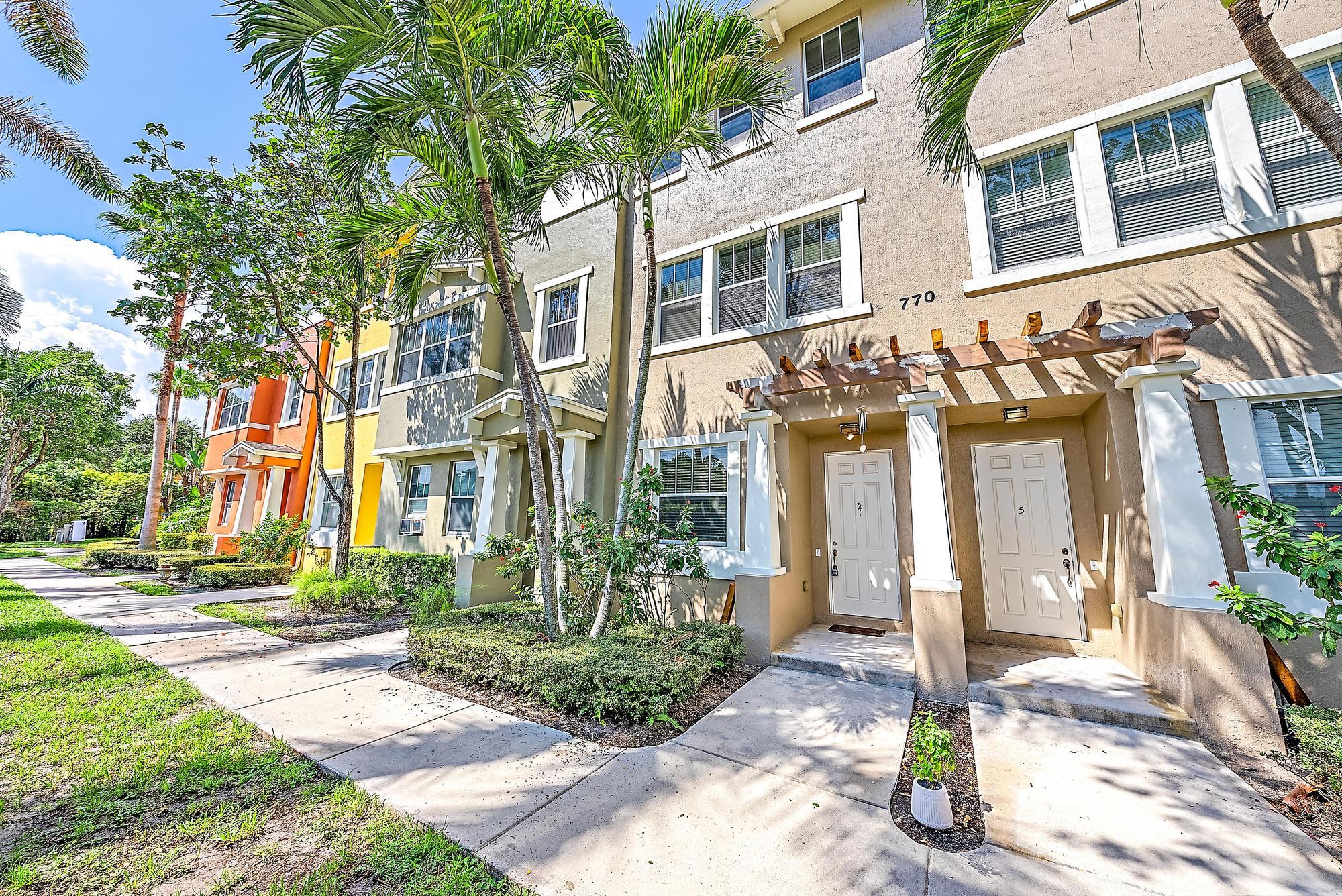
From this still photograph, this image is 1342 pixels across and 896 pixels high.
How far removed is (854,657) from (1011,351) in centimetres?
412

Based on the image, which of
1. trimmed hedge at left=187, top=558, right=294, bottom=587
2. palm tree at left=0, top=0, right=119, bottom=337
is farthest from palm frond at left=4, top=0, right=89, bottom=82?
trimmed hedge at left=187, top=558, right=294, bottom=587

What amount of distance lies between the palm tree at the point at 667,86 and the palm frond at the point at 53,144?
14.1m

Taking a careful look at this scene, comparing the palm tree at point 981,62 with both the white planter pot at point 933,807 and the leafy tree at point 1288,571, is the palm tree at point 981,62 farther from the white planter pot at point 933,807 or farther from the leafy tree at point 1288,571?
the white planter pot at point 933,807

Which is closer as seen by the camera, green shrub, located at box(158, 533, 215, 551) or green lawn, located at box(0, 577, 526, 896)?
green lawn, located at box(0, 577, 526, 896)

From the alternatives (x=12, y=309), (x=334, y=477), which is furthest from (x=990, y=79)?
(x=12, y=309)

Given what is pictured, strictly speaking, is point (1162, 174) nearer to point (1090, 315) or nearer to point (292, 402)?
point (1090, 315)

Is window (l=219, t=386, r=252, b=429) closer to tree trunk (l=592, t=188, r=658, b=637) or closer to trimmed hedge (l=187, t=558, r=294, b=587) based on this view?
trimmed hedge (l=187, t=558, r=294, b=587)

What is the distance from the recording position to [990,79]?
708 centimetres

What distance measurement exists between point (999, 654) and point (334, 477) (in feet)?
56.4

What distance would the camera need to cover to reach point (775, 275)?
826 centimetres

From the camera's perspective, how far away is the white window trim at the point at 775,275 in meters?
7.56

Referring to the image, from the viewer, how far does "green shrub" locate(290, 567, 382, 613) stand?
400 inches

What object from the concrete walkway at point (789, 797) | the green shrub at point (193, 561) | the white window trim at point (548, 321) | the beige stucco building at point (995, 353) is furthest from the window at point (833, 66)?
the green shrub at point (193, 561)

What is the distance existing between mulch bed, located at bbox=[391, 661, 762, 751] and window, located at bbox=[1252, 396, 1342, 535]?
569 cm
